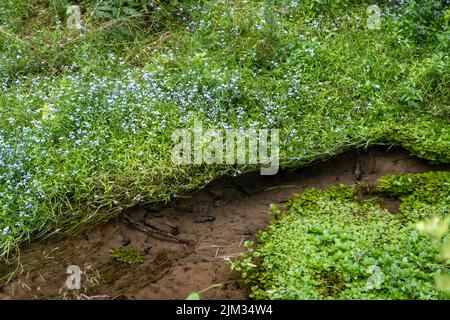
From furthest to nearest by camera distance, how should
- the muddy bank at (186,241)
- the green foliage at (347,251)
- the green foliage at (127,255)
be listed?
the green foliage at (127,255) → the muddy bank at (186,241) → the green foliage at (347,251)

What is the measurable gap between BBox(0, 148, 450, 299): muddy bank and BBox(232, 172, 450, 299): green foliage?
0.59 ft

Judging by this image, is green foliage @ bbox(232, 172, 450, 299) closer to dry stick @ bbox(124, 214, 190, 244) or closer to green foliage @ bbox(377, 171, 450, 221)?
green foliage @ bbox(377, 171, 450, 221)

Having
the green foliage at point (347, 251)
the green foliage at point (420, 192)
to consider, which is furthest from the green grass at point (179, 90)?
the green foliage at point (347, 251)

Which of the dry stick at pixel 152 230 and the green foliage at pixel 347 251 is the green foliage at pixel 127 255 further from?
the green foliage at pixel 347 251

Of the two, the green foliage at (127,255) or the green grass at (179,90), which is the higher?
the green grass at (179,90)

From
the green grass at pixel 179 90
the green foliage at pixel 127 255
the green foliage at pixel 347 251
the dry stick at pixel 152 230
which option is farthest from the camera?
the green grass at pixel 179 90

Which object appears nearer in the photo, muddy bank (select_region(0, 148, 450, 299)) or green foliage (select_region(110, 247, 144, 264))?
muddy bank (select_region(0, 148, 450, 299))

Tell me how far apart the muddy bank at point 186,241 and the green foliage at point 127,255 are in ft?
0.15

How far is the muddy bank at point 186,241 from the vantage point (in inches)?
155

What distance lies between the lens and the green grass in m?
4.69

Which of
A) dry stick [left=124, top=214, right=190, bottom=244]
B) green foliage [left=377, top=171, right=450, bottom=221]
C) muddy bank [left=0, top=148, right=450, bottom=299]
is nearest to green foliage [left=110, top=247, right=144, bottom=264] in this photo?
muddy bank [left=0, top=148, right=450, bottom=299]

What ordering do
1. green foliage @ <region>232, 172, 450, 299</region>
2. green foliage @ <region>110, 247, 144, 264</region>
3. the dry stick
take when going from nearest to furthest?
1. green foliage @ <region>232, 172, 450, 299</region>
2. green foliage @ <region>110, 247, 144, 264</region>
3. the dry stick

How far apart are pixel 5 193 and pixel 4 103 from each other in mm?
1234
